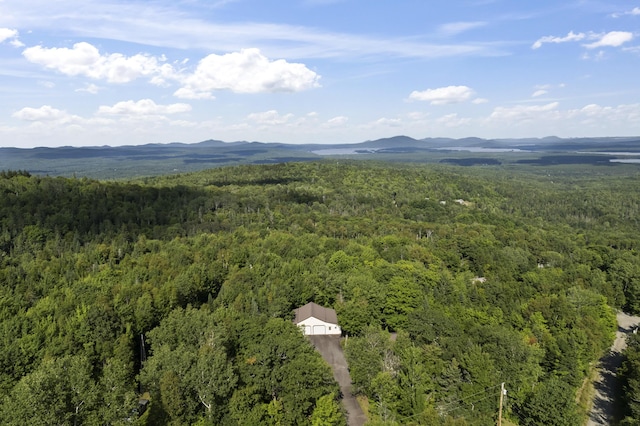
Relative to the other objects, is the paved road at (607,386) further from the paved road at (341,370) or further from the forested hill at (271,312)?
the paved road at (341,370)

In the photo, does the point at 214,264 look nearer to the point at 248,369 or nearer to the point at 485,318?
the point at 248,369

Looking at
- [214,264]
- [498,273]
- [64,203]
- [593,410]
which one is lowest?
[593,410]

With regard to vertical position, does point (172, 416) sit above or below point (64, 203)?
below

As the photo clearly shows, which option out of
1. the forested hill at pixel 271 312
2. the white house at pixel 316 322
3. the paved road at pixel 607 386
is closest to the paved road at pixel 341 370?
the white house at pixel 316 322

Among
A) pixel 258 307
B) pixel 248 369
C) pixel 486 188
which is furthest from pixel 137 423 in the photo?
pixel 486 188

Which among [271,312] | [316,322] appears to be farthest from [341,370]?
[271,312]

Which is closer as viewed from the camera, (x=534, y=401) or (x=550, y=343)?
(x=534, y=401)

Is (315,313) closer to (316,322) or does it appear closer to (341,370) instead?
(316,322)

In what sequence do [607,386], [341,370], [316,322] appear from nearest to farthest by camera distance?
[341,370], [607,386], [316,322]
